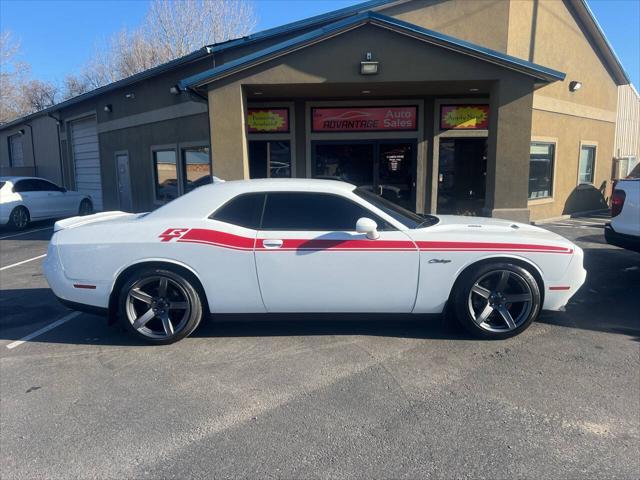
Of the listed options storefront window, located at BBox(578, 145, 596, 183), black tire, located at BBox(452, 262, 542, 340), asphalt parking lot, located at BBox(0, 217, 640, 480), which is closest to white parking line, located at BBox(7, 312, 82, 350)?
asphalt parking lot, located at BBox(0, 217, 640, 480)

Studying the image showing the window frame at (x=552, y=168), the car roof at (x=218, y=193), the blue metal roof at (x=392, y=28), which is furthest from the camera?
the window frame at (x=552, y=168)

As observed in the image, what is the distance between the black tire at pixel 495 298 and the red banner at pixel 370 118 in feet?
27.2

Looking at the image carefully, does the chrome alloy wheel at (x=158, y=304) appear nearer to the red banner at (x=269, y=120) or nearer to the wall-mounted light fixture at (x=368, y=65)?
the wall-mounted light fixture at (x=368, y=65)

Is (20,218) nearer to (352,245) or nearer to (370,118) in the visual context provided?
(370,118)

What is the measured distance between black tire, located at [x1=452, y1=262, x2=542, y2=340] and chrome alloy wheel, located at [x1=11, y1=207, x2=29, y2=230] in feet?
40.9

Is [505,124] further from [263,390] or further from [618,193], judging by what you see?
[263,390]

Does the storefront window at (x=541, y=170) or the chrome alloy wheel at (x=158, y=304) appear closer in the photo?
the chrome alloy wheel at (x=158, y=304)

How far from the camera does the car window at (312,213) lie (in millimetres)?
4473

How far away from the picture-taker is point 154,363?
13.6ft

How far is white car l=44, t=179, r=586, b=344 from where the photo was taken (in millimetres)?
4359

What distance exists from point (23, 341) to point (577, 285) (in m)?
5.35

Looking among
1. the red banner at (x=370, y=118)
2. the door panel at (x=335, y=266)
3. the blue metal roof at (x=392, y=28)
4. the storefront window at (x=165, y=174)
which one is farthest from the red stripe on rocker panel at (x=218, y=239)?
the storefront window at (x=165, y=174)

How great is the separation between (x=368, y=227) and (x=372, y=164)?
835 cm

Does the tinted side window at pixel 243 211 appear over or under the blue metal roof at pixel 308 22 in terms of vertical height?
under
